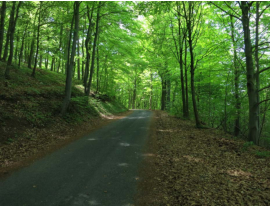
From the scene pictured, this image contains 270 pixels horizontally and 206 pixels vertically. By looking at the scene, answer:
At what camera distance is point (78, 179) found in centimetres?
447

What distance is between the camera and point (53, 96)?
12180 millimetres

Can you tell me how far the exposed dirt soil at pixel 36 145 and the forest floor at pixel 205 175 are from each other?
400 cm

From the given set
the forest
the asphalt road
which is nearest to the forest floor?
the asphalt road

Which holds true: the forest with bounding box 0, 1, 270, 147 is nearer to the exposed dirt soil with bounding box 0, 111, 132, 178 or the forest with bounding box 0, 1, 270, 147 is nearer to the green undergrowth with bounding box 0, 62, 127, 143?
the green undergrowth with bounding box 0, 62, 127, 143

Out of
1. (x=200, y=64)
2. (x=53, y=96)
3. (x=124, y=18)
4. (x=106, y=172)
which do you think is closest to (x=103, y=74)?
(x=124, y=18)

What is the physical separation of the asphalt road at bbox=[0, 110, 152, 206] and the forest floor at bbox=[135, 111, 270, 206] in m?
0.52

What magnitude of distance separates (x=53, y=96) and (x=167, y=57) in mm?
11967

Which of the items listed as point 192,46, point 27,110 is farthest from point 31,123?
point 192,46

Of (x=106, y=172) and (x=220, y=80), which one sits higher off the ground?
(x=220, y=80)

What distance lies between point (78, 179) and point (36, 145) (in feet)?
11.3

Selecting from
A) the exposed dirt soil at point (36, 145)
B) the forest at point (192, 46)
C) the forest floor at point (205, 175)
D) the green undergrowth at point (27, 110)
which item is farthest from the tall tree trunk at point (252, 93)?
the green undergrowth at point (27, 110)

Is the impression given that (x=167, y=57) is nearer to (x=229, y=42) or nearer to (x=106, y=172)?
(x=229, y=42)

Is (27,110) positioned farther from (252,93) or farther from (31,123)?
(252,93)

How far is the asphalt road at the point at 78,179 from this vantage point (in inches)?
143
